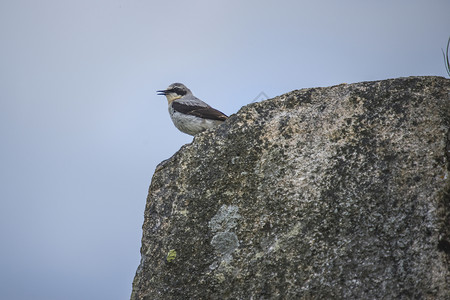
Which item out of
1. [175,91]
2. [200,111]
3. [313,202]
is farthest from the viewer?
→ [175,91]

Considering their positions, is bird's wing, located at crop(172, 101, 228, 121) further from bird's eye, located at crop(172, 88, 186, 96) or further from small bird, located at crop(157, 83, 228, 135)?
bird's eye, located at crop(172, 88, 186, 96)

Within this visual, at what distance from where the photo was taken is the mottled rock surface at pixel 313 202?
3480mm

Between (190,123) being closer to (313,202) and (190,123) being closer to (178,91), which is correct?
(178,91)

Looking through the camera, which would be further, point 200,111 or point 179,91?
point 179,91

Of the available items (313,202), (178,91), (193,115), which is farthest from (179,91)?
(313,202)

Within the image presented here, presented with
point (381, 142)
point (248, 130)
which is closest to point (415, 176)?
point (381, 142)

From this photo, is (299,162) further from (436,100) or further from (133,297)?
(133,297)

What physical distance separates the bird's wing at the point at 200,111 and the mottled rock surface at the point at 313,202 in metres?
4.43

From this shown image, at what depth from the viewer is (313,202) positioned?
A: 383cm

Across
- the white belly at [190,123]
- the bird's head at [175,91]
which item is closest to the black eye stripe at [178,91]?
the bird's head at [175,91]

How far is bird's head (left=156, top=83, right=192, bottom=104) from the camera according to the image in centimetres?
1042

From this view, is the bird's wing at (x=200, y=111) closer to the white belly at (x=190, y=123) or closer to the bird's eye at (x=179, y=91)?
the white belly at (x=190, y=123)

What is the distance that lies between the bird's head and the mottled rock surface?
19.7 feet

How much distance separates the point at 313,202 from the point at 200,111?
5414 mm
